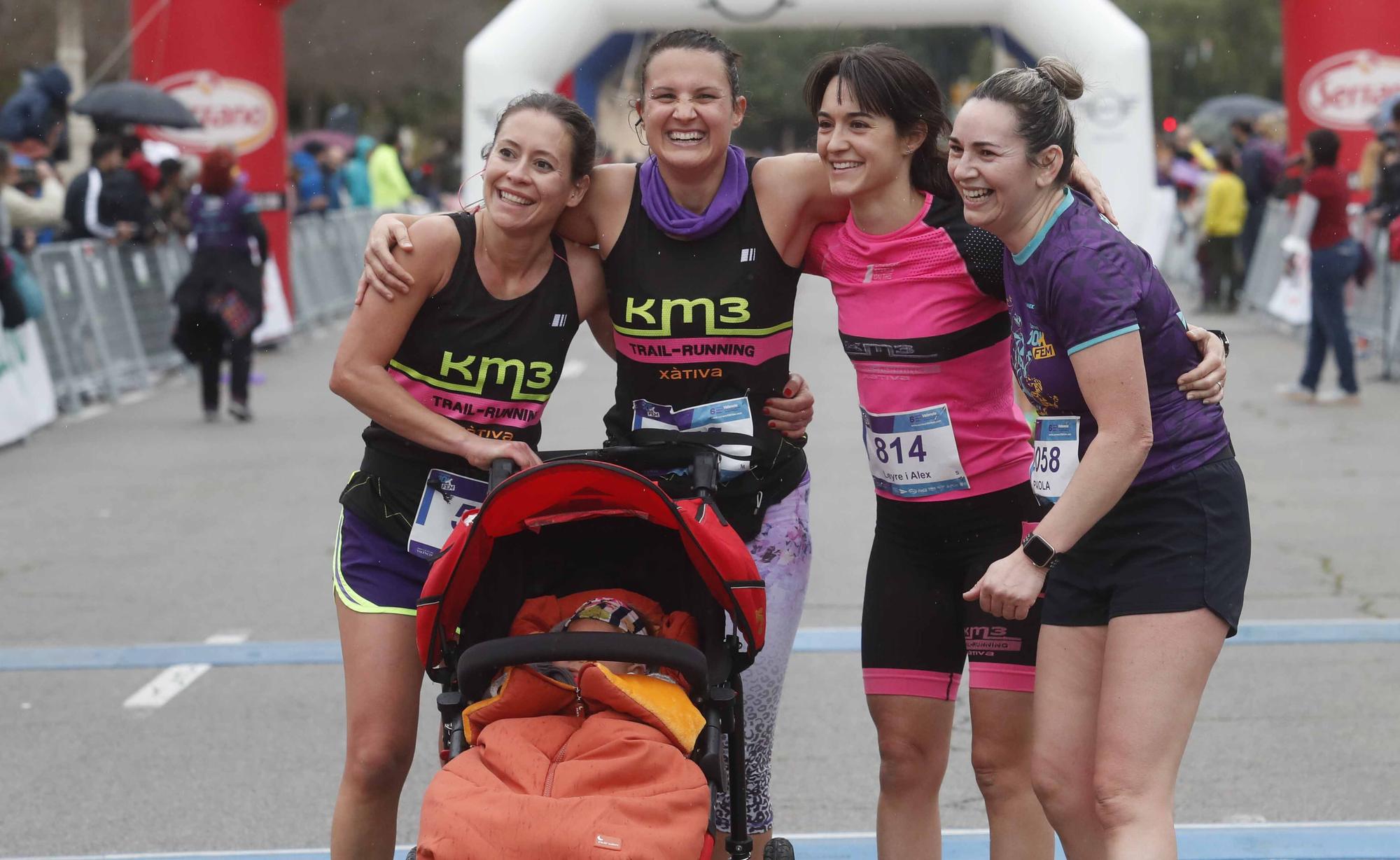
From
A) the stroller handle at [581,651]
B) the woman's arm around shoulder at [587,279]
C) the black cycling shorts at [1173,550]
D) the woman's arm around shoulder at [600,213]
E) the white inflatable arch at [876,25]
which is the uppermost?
the woman's arm around shoulder at [600,213]

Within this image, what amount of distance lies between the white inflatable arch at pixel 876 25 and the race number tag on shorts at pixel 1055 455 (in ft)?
44.0

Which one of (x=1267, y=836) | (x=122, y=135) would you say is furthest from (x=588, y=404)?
(x=1267, y=836)

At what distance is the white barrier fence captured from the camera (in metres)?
12.1

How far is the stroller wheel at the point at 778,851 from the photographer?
4031 mm

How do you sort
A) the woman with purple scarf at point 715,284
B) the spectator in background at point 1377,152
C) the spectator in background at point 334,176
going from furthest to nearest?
1. the spectator in background at point 334,176
2. the spectator in background at point 1377,152
3. the woman with purple scarf at point 715,284

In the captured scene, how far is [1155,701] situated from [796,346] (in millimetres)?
13905

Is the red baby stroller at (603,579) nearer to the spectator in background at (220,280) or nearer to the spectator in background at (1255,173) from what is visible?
the spectator in background at (220,280)

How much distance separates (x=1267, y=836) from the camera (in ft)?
15.1

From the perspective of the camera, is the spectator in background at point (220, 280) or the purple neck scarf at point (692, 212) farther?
the spectator in background at point (220, 280)

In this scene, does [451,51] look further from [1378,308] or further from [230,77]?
[1378,308]

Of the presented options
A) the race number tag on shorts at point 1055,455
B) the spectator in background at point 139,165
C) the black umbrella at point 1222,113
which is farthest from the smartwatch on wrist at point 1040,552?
the black umbrella at point 1222,113

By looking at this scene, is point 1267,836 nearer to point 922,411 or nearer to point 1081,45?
point 922,411

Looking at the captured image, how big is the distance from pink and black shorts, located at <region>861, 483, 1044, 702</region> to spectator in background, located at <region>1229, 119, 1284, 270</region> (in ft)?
53.2

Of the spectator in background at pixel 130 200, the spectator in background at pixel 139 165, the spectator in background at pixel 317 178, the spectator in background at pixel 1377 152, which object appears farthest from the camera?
the spectator in background at pixel 317 178
